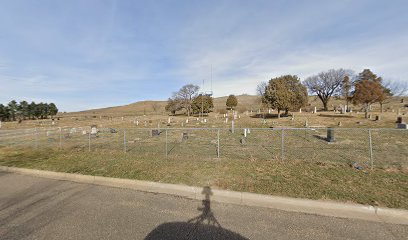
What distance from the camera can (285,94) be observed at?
36.6 meters

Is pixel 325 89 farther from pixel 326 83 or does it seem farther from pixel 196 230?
pixel 196 230

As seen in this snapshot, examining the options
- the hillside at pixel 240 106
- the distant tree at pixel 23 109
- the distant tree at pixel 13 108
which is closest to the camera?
the distant tree at pixel 13 108

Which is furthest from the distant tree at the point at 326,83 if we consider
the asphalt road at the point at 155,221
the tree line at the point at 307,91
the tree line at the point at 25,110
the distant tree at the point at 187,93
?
the tree line at the point at 25,110

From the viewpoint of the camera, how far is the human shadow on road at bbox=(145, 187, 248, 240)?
127 inches

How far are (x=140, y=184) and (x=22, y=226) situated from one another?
249cm

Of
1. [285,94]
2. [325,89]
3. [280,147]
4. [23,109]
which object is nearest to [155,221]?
[280,147]

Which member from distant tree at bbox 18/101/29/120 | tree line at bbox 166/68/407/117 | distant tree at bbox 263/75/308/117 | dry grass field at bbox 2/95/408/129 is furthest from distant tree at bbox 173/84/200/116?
distant tree at bbox 18/101/29/120

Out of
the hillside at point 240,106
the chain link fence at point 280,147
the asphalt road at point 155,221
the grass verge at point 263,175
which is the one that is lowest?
the chain link fence at point 280,147

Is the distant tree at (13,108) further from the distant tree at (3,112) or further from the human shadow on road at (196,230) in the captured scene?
the human shadow on road at (196,230)

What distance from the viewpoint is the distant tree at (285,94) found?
36.5m

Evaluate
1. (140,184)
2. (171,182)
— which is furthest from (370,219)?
(140,184)

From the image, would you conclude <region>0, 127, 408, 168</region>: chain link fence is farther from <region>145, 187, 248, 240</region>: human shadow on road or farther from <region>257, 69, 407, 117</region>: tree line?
<region>257, 69, 407, 117</region>: tree line

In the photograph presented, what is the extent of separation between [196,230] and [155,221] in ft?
2.86

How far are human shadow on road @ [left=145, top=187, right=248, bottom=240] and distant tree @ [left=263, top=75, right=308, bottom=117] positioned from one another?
36.0m
